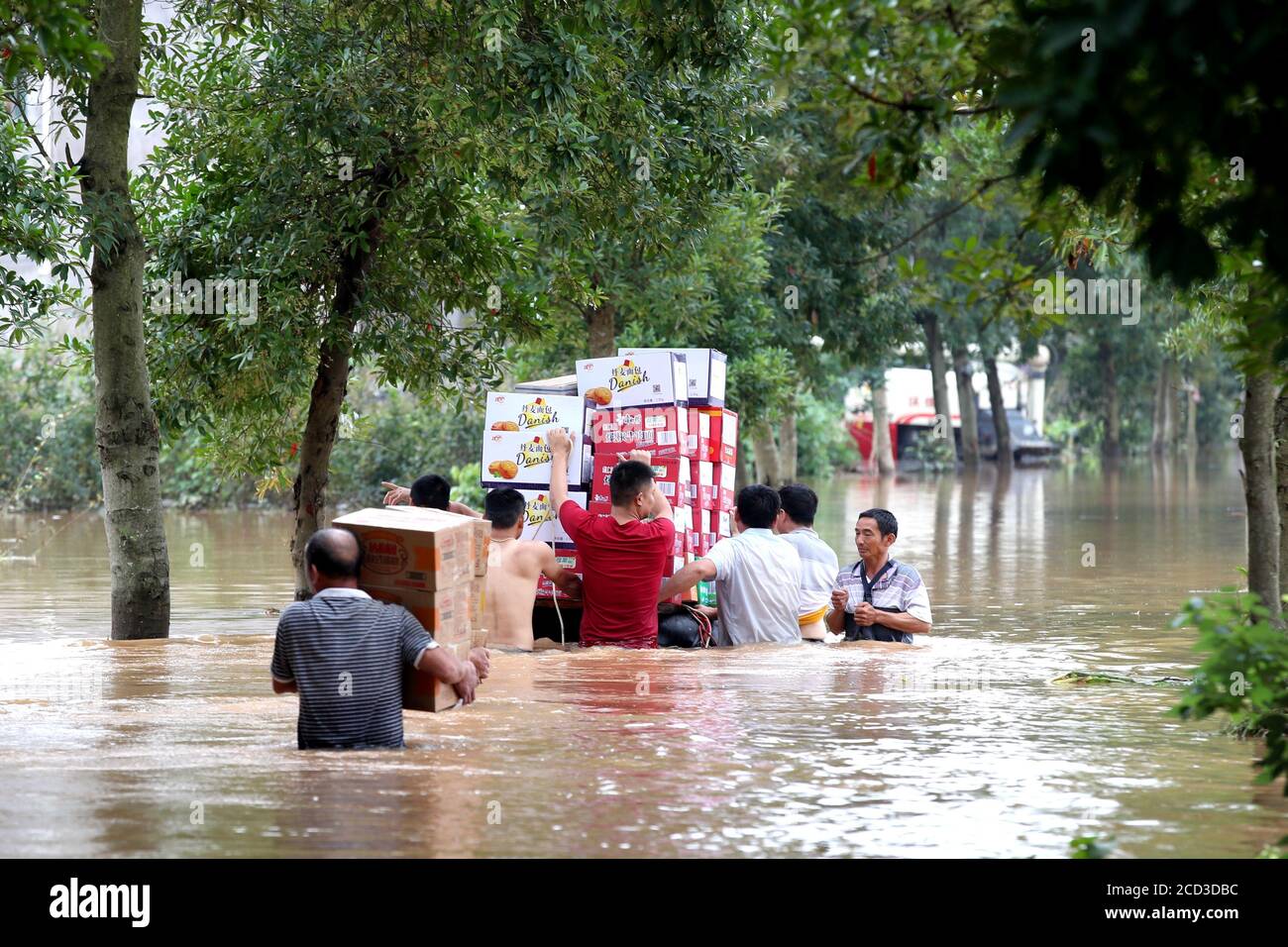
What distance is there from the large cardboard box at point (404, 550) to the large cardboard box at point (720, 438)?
449 cm

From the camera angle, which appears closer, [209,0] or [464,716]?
[464,716]

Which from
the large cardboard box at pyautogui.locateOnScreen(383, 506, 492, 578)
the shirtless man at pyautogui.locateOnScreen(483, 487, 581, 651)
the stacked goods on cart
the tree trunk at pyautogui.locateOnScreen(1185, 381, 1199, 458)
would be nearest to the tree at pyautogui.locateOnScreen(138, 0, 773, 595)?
the stacked goods on cart

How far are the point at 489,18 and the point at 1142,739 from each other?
5925 millimetres

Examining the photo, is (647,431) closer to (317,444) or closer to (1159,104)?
(317,444)

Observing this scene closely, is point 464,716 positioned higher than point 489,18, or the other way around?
point 489,18

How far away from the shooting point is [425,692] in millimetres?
7234

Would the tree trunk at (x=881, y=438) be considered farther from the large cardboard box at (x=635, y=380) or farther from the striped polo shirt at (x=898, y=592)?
the large cardboard box at (x=635, y=380)

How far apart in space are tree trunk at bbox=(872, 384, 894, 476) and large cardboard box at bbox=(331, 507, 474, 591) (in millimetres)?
47251

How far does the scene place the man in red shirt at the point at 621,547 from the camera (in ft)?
36.3

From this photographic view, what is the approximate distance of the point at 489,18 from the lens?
34.5ft

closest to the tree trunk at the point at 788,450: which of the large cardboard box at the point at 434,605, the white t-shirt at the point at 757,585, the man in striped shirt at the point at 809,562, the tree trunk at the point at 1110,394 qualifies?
the man in striped shirt at the point at 809,562
